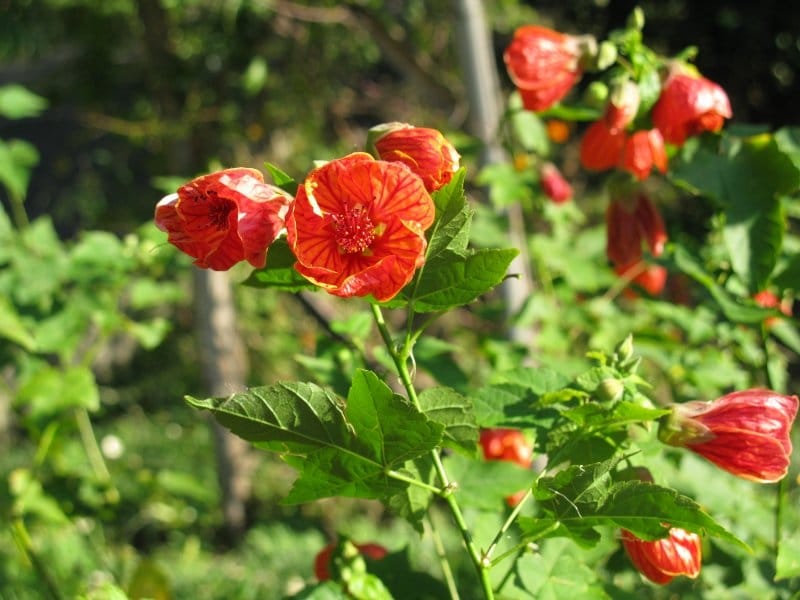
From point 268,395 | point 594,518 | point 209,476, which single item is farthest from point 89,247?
point 209,476

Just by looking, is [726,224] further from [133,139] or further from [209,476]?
[209,476]

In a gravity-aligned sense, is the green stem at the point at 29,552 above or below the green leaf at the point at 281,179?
below

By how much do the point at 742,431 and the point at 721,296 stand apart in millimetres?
338

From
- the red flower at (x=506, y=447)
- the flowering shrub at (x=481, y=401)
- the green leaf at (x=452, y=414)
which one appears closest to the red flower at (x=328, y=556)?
the flowering shrub at (x=481, y=401)

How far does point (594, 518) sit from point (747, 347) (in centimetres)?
84

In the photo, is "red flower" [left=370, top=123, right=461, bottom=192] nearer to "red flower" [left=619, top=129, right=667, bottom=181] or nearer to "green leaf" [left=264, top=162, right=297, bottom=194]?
"green leaf" [left=264, top=162, right=297, bottom=194]

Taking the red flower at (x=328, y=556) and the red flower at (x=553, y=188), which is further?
the red flower at (x=553, y=188)

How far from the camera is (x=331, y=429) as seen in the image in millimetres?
682

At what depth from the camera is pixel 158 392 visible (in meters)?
4.75

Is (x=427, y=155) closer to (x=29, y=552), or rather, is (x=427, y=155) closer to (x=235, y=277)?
(x=29, y=552)

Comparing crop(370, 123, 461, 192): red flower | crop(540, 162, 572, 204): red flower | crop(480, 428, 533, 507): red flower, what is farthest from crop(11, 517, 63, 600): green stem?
crop(540, 162, 572, 204): red flower

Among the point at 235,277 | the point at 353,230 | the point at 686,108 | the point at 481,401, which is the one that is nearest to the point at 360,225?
the point at 353,230

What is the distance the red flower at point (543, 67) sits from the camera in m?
1.22

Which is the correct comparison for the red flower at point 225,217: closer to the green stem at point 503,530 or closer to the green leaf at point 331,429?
the green leaf at point 331,429
